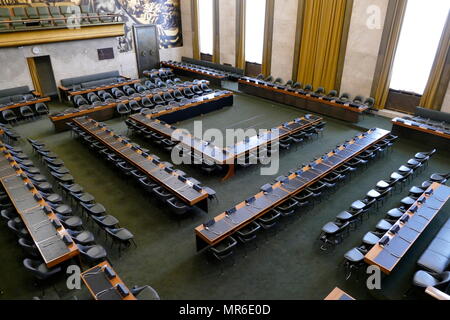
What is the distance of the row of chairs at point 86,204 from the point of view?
7.54m

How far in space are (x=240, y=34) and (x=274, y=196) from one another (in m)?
15.0

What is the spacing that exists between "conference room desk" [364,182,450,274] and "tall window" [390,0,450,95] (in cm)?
729

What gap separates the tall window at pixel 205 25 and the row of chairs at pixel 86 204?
1507 cm

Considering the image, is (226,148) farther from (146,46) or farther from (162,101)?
(146,46)

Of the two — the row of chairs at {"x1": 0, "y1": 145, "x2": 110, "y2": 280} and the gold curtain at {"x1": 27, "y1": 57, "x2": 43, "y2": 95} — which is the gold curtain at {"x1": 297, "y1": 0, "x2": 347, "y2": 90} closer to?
the row of chairs at {"x1": 0, "y1": 145, "x2": 110, "y2": 280}

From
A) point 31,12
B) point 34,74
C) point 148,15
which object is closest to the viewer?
point 31,12

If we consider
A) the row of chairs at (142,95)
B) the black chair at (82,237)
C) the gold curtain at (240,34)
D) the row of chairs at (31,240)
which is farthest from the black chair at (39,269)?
the gold curtain at (240,34)

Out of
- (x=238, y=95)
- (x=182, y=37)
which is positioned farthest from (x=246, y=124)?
(x=182, y=37)

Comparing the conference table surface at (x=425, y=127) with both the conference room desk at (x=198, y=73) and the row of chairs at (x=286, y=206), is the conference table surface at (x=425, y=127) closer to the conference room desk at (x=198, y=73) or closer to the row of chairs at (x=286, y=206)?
the row of chairs at (x=286, y=206)

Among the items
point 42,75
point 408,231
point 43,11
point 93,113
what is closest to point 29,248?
point 408,231

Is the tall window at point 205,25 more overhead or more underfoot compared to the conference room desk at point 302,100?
more overhead

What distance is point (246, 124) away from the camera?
14820mm

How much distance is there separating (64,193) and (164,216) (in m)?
3.54

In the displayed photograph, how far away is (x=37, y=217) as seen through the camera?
7688 mm
